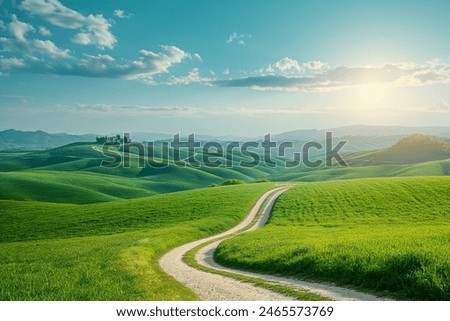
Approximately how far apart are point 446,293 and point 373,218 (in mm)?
44922

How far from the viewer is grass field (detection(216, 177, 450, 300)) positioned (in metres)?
17.5

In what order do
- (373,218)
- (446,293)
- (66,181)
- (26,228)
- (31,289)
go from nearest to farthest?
(446,293), (31,289), (373,218), (26,228), (66,181)

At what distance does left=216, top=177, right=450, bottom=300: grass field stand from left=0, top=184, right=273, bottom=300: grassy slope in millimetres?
7287

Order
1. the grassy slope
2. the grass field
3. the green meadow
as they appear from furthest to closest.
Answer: the grassy slope → the green meadow → the grass field

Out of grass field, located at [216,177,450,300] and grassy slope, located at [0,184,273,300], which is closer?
grass field, located at [216,177,450,300]

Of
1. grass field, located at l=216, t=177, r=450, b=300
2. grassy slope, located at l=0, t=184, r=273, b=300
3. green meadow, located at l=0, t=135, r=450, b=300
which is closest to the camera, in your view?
grass field, located at l=216, t=177, r=450, b=300

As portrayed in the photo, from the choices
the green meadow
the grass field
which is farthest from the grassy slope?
the grass field

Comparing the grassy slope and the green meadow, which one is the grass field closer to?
the green meadow

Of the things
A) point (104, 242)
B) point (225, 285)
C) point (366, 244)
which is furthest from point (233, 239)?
point (225, 285)

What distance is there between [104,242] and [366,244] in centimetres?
2989

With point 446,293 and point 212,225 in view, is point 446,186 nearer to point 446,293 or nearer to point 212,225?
point 212,225

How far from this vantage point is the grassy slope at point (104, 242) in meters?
18.2

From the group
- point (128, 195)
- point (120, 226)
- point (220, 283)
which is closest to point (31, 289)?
point (220, 283)

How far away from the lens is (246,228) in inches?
2320
